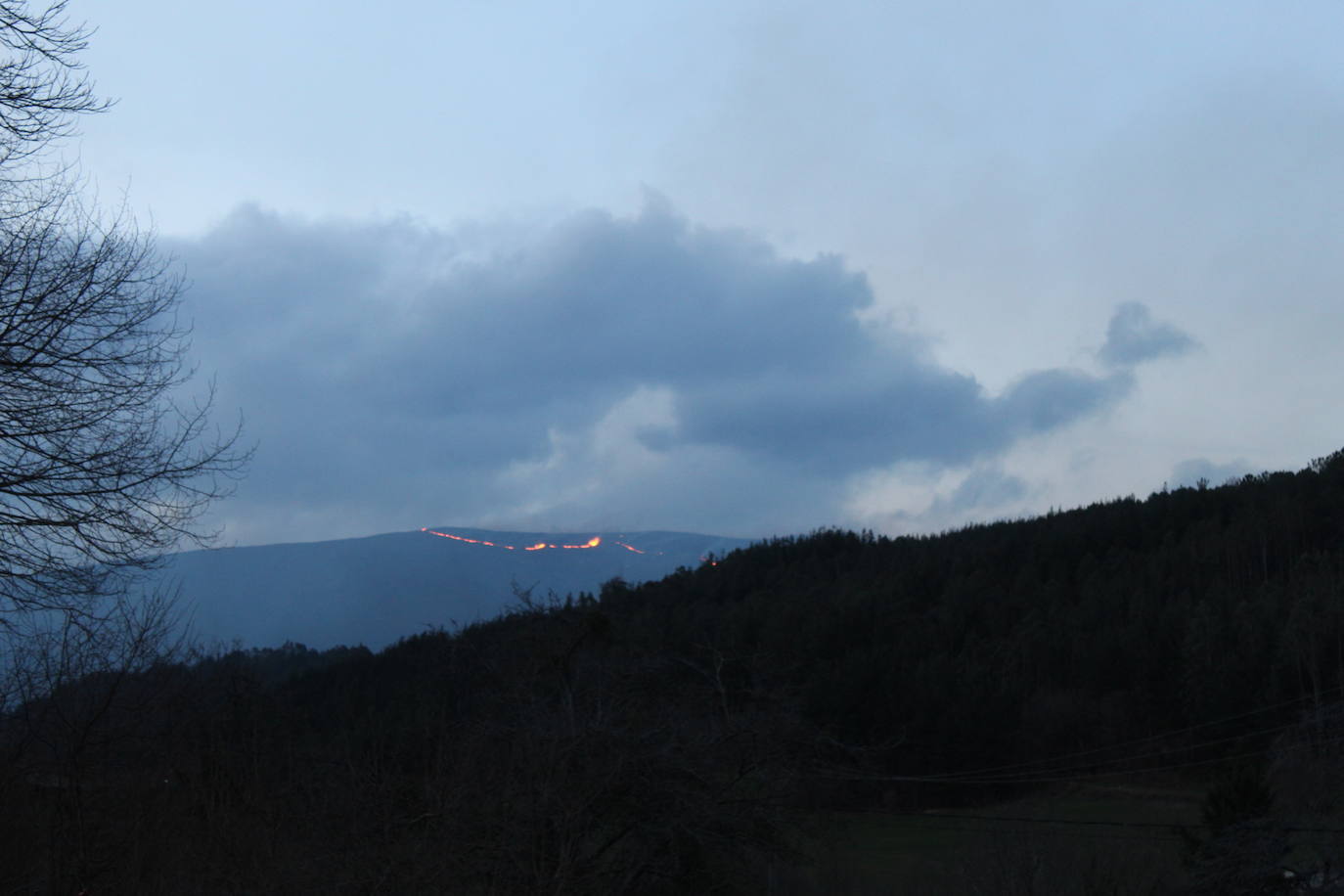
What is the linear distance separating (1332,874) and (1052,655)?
157ft

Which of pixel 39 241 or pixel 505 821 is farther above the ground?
pixel 39 241

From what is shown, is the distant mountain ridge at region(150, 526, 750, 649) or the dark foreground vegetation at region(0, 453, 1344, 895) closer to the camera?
the dark foreground vegetation at region(0, 453, 1344, 895)

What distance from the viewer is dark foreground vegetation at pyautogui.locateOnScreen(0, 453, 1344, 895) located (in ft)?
28.9

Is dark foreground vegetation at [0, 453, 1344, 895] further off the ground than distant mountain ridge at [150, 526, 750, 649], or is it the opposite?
distant mountain ridge at [150, 526, 750, 649]

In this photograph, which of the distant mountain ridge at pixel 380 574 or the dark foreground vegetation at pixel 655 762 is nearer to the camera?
the dark foreground vegetation at pixel 655 762

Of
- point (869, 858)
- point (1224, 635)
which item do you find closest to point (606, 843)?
point (869, 858)

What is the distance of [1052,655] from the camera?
221 feet

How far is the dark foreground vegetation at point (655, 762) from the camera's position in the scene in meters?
8.81

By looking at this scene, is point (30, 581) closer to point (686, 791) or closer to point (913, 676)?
point (686, 791)

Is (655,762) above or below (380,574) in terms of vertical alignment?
below

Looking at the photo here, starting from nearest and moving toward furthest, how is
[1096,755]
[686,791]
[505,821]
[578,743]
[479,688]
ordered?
[505,821], [578,743], [686,791], [479,688], [1096,755]

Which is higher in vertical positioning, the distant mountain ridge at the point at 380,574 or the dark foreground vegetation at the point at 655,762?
the distant mountain ridge at the point at 380,574

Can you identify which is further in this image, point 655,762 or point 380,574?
point 380,574

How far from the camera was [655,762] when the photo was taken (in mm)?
11047
